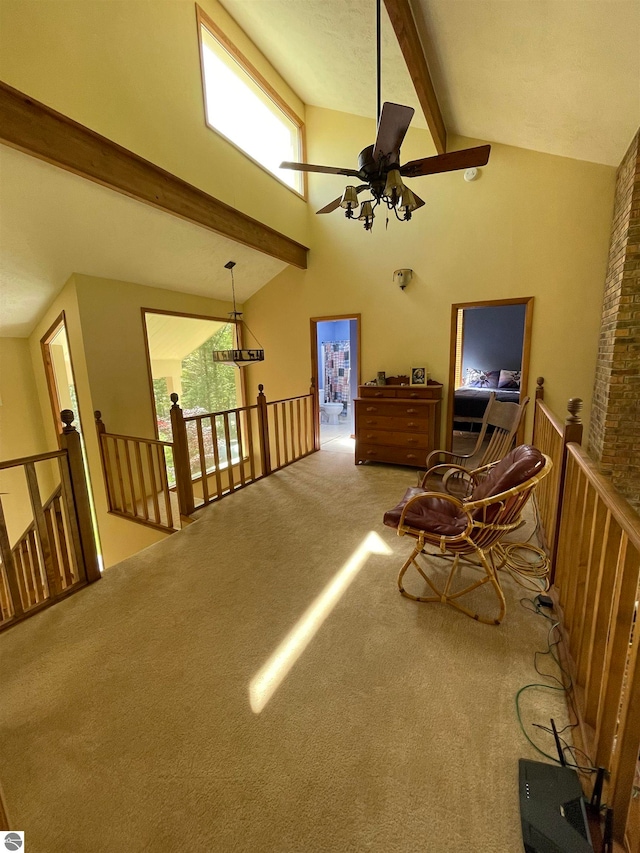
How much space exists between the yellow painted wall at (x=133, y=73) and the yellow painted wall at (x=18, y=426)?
3184mm

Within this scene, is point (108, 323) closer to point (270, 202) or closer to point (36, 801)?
point (270, 202)

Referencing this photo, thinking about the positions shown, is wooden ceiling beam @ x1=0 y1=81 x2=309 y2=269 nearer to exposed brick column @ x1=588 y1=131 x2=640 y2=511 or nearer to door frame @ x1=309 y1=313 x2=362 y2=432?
door frame @ x1=309 y1=313 x2=362 y2=432

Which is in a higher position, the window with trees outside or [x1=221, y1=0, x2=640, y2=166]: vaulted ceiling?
[x1=221, y1=0, x2=640, y2=166]: vaulted ceiling

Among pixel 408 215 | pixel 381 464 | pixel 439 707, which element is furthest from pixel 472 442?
pixel 439 707

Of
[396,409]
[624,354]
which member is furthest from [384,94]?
[624,354]

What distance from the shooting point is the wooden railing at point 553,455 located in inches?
75.5


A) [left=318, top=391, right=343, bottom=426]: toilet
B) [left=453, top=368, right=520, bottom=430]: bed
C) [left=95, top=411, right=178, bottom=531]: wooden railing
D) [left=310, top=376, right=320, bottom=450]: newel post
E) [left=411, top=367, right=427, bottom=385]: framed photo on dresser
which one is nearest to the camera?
[left=95, top=411, right=178, bottom=531]: wooden railing

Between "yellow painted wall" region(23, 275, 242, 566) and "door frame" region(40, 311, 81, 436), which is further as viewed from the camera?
"door frame" region(40, 311, 81, 436)

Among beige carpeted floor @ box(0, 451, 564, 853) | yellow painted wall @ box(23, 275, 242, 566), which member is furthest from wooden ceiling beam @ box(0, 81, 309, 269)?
beige carpeted floor @ box(0, 451, 564, 853)

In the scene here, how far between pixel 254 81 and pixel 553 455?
194 inches

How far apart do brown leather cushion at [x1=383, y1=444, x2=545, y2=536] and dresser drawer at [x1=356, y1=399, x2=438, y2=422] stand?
74.5 inches

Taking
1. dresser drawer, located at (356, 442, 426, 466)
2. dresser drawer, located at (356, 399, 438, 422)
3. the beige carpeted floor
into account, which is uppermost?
dresser drawer, located at (356, 399, 438, 422)

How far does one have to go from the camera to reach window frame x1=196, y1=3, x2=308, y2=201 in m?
3.35

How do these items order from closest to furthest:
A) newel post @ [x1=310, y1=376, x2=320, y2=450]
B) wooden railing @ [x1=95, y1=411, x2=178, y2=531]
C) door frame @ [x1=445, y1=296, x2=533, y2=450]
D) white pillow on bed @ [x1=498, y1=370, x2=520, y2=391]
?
wooden railing @ [x1=95, y1=411, x2=178, y2=531] → door frame @ [x1=445, y1=296, x2=533, y2=450] → newel post @ [x1=310, y1=376, x2=320, y2=450] → white pillow on bed @ [x1=498, y1=370, x2=520, y2=391]
